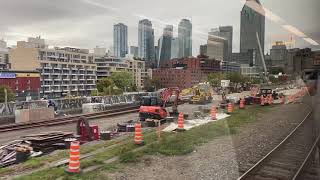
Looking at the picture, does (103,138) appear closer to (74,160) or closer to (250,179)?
(74,160)

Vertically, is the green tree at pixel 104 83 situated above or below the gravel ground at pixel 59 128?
above

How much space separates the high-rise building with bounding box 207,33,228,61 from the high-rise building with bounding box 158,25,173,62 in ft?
2.12

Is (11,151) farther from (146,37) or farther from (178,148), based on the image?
(146,37)

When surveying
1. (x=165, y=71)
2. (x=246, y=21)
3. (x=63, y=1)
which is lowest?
(x=165, y=71)

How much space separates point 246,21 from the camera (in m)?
5.00

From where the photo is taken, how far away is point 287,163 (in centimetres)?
637

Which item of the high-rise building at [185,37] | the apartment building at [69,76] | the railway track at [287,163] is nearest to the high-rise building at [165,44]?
the high-rise building at [185,37]

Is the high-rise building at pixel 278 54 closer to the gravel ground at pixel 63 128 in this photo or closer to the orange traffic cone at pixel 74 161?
the orange traffic cone at pixel 74 161

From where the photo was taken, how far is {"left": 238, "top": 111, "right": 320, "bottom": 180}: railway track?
555 centimetres

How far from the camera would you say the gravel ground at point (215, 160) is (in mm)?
5805

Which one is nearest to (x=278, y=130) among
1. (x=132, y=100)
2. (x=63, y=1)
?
(x=63, y=1)

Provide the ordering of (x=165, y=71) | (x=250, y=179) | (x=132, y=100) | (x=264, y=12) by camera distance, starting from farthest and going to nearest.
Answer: (x=132, y=100), (x=165, y=71), (x=250, y=179), (x=264, y=12)

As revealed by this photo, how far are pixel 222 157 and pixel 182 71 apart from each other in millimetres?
2027

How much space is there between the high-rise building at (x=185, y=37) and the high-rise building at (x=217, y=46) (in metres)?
0.32
